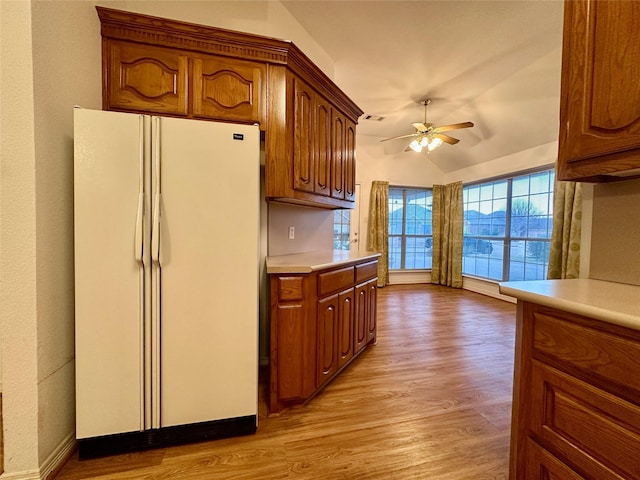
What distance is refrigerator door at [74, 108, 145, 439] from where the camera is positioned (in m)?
1.35

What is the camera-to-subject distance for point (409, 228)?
6.29m

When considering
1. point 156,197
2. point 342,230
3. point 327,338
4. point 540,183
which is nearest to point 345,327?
point 327,338

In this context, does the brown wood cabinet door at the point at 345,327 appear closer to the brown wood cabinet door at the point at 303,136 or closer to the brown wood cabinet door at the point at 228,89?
the brown wood cabinet door at the point at 303,136

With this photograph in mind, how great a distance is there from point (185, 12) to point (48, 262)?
6.41 ft

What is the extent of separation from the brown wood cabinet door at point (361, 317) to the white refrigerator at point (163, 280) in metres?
1.06

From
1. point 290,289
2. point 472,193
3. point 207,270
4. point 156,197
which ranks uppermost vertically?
point 472,193

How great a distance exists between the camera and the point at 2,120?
1.21 meters

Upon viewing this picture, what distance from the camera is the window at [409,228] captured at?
20.3ft

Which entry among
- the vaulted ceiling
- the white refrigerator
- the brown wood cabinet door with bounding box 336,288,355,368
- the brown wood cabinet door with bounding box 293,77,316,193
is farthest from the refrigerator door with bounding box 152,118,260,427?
the vaulted ceiling

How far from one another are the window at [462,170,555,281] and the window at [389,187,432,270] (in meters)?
0.78

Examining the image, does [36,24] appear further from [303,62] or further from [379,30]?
[379,30]

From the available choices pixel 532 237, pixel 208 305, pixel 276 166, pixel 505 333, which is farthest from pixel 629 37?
pixel 532 237

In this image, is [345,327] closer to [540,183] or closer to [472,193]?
[540,183]

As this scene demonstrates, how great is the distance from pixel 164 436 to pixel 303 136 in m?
2.08
